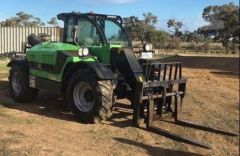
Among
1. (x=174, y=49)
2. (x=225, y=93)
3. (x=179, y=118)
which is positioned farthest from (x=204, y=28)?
(x=179, y=118)

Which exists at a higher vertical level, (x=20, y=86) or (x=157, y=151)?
(x=20, y=86)

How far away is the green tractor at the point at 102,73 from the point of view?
858cm

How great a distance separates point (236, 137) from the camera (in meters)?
8.35

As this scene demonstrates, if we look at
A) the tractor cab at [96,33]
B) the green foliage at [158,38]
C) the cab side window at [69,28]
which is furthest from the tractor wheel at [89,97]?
the green foliage at [158,38]

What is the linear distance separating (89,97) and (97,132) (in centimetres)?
112

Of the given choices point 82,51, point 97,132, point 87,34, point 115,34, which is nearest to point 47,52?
point 87,34

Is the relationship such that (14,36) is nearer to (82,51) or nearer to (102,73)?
(82,51)

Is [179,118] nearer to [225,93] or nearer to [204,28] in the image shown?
[225,93]

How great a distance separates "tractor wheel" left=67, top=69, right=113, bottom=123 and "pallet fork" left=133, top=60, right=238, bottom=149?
554 millimetres

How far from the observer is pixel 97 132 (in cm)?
812

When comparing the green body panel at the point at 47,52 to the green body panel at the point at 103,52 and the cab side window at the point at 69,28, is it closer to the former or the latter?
the cab side window at the point at 69,28

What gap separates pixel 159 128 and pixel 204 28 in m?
48.4

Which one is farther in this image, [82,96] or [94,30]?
[94,30]

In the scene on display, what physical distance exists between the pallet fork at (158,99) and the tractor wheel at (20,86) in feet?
9.95
